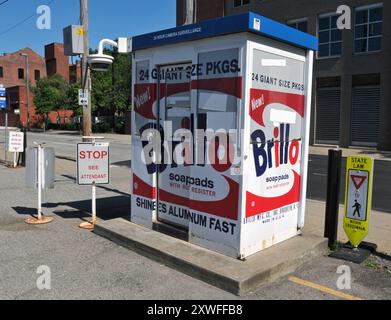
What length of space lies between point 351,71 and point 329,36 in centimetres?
278

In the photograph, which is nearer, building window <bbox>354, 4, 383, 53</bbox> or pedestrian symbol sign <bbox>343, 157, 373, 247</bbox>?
pedestrian symbol sign <bbox>343, 157, 373, 247</bbox>

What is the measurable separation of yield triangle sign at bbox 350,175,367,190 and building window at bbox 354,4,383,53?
21.3 m

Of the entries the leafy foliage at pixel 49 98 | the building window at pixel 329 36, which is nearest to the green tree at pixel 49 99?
the leafy foliage at pixel 49 98

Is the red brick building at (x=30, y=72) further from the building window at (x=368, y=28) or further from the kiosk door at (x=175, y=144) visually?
the kiosk door at (x=175, y=144)

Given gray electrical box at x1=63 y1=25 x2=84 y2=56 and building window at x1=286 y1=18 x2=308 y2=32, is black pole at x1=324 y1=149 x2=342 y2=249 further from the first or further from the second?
building window at x1=286 y1=18 x2=308 y2=32

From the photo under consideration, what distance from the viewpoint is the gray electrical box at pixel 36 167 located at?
7023 mm

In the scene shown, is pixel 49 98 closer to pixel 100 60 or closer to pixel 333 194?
pixel 100 60

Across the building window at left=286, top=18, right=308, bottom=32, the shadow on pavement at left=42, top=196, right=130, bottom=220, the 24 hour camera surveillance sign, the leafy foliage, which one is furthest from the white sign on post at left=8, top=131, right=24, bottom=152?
the leafy foliage

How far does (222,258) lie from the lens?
5.01m

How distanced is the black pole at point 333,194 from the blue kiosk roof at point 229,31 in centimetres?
152

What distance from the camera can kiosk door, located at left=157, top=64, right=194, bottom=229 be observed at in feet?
19.0

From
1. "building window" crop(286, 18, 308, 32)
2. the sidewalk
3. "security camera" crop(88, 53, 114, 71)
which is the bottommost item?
the sidewalk

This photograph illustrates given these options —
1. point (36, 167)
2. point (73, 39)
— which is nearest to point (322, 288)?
point (36, 167)

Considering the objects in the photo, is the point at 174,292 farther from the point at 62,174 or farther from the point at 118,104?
the point at 118,104
